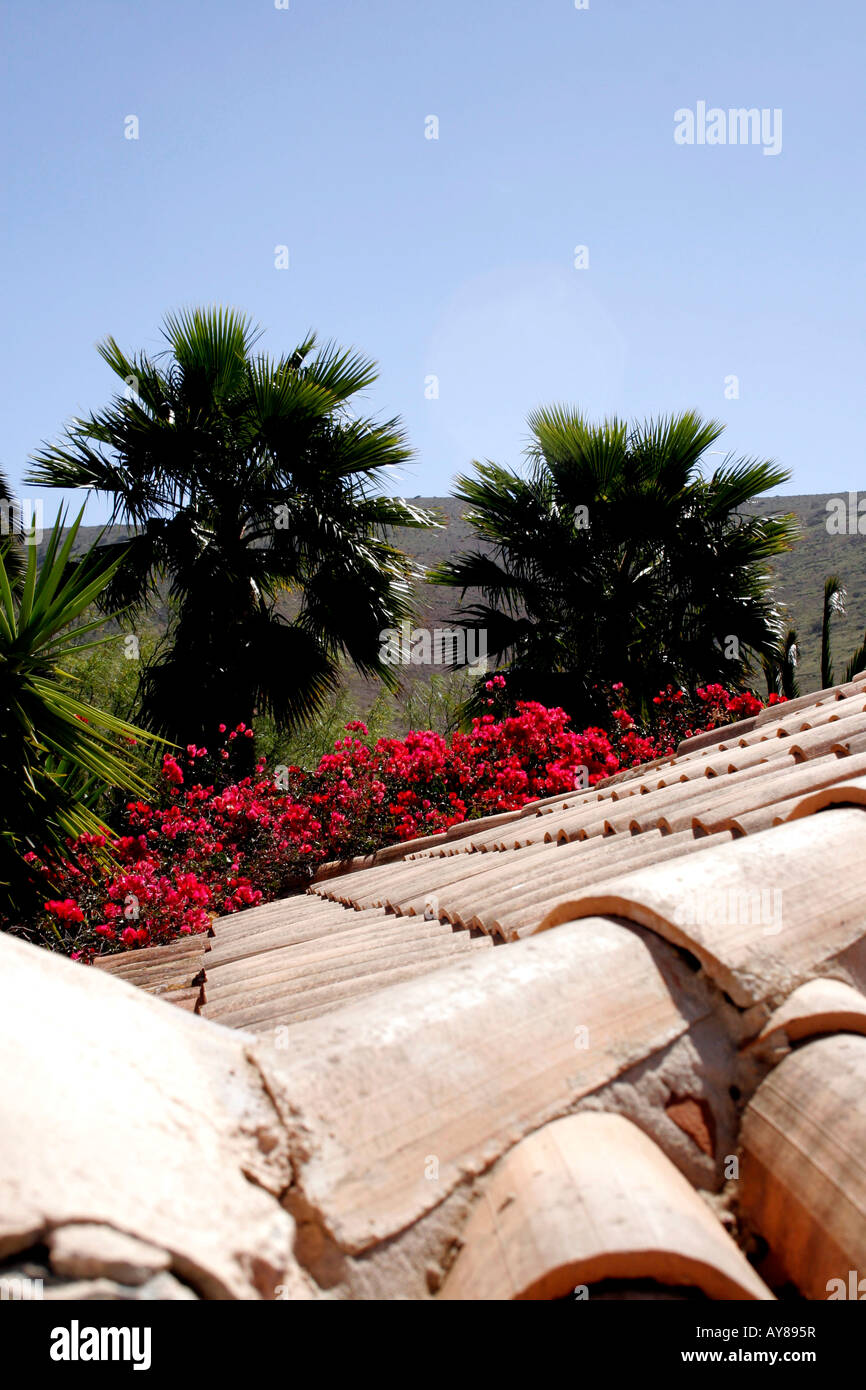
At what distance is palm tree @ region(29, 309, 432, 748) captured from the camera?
920 cm

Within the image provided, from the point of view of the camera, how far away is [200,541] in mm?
9391

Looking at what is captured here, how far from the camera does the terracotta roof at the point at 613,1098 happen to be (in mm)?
825

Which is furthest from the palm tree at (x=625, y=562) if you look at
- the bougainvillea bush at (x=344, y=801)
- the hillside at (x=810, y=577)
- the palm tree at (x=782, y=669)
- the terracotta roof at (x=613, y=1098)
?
the terracotta roof at (x=613, y=1098)

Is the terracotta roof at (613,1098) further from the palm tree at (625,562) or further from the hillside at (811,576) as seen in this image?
the hillside at (811,576)

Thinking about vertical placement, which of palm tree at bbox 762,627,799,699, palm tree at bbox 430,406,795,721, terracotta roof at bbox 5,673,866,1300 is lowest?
terracotta roof at bbox 5,673,866,1300

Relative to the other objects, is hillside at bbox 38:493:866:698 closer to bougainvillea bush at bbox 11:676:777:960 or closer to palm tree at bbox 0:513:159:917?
bougainvillea bush at bbox 11:676:777:960

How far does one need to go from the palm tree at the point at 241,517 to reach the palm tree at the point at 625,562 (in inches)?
63.5

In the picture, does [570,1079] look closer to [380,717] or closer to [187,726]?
[187,726]

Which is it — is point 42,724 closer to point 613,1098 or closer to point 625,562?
point 613,1098

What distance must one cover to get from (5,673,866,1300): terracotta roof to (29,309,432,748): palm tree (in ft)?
26.7

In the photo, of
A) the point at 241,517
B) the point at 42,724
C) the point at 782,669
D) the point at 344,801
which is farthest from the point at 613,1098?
the point at 782,669

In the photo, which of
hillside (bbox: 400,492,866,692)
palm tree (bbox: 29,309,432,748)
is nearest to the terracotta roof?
palm tree (bbox: 29,309,432,748)

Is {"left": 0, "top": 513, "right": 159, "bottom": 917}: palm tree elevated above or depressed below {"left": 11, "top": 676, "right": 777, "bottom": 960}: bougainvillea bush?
above

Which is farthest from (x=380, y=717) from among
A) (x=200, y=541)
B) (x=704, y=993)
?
(x=704, y=993)
